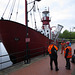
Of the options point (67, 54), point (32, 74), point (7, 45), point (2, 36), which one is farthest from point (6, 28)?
point (67, 54)

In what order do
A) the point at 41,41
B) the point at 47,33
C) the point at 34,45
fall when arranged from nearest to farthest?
the point at 34,45 → the point at 41,41 → the point at 47,33

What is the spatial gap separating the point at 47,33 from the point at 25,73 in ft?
32.5

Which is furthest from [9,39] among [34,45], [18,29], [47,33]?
[47,33]

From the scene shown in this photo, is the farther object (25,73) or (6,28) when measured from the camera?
(6,28)

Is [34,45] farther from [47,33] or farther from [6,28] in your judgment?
[47,33]

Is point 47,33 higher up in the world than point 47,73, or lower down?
higher up

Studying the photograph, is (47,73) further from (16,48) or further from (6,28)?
(6,28)

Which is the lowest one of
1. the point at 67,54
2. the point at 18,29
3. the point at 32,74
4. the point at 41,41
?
the point at 32,74

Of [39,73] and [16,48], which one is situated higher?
[16,48]

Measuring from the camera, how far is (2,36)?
7.26 meters

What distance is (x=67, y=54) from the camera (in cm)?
518

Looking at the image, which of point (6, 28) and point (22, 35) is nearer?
point (6, 28)

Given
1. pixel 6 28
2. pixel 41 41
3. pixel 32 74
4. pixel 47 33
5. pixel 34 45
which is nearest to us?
pixel 32 74

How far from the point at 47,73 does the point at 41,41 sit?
17.2 feet
